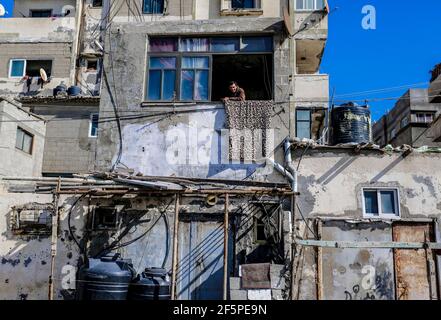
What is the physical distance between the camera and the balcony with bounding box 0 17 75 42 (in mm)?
29641

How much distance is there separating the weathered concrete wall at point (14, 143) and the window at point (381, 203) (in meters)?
16.2

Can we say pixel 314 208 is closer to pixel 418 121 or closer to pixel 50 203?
pixel 50 203

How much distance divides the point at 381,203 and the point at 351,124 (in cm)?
254

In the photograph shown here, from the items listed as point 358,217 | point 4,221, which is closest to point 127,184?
point 4,221

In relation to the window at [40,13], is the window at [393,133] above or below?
below

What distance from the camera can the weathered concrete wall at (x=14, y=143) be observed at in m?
21.3

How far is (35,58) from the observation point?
29.4 metres

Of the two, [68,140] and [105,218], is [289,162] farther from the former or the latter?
[68,140]

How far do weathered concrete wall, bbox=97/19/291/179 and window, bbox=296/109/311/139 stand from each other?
6054mm

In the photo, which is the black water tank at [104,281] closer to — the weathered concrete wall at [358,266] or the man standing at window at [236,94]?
the weathered concrete wall at [358,266]

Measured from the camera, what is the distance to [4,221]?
12.4 metres

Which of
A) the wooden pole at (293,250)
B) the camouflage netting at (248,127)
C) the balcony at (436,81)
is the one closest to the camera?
the wooden pole at (293,250)

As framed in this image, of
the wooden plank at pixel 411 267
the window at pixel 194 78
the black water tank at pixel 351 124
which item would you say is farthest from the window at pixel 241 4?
the wooden plank at pixel 411 267

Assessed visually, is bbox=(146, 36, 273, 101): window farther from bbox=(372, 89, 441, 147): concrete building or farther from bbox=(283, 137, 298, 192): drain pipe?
bbox=(372, 89, 441, 147): concrete building
